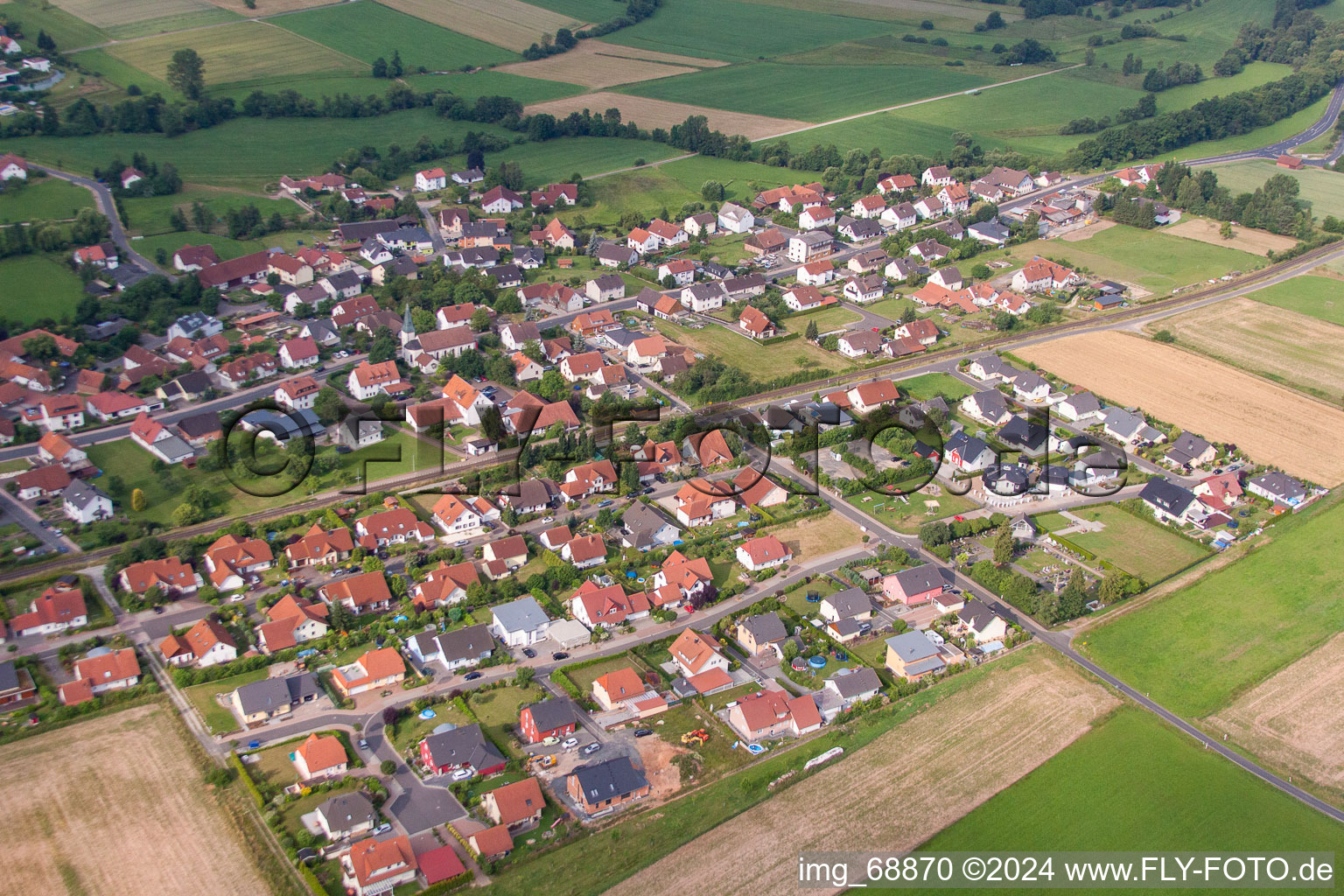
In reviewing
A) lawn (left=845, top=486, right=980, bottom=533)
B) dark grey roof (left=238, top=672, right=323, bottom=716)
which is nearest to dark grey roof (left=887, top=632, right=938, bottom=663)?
lawn (left=845, top=486, right=980, bottom=533)

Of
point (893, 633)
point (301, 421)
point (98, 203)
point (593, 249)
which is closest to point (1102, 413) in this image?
point (893, 633)

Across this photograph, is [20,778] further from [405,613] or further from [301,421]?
[301,421]

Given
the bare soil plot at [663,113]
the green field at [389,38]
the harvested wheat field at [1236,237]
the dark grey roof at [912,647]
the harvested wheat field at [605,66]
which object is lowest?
the dark grey roof at [912,647]

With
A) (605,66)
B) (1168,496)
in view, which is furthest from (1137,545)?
(605,66)

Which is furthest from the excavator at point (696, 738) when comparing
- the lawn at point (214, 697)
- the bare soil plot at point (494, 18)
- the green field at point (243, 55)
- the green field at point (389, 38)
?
the bare soil plot at point (494, 18)

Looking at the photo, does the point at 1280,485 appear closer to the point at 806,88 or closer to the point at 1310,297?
the point at 1310,297

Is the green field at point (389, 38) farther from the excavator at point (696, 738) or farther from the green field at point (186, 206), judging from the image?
the excavator at point (696, 738)

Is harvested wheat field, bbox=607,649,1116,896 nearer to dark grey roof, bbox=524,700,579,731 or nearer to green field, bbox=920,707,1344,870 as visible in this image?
green field, bbox=920,707,1344,870
